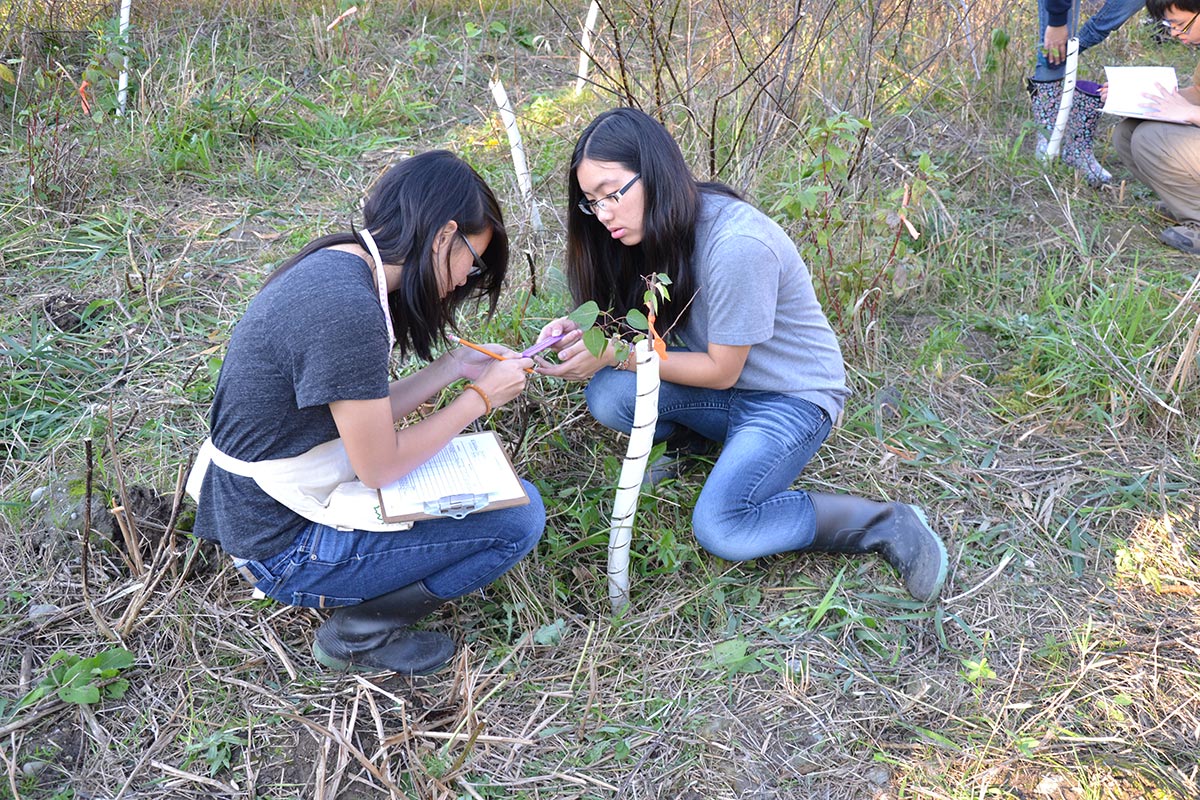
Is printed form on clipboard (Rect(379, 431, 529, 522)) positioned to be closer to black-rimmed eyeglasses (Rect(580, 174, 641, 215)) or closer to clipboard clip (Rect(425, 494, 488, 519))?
clipboard clip (Rect(425, 494, 488, 519))

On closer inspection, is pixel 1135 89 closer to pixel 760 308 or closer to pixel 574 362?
pixel 760 308

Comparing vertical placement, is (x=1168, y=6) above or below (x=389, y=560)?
above

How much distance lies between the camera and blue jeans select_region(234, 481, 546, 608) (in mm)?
2123

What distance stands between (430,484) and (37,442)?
5.19 feet

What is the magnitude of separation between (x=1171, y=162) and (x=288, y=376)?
3797 millimetres

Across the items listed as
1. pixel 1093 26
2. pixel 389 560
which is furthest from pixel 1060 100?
pixel 389 560

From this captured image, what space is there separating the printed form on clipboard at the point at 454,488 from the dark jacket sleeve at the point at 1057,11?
366 centimetres

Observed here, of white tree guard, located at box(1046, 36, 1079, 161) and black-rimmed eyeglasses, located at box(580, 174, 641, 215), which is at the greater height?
black-rimmed eyeglasses, located at box(580, 174, 641, 215)

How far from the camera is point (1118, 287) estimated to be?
3.54 meters

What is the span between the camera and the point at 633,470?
7.21 ft

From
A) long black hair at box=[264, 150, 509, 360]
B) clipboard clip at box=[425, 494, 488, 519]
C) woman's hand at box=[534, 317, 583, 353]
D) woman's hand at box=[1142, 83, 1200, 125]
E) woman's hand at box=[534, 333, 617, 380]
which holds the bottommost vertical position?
clipboard clip at box=[425, 494, 488, 519]

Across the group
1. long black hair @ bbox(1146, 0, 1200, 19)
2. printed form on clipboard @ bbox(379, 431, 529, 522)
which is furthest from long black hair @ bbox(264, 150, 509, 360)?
long black hair @ bbox(1146, 0, 1200, 19)

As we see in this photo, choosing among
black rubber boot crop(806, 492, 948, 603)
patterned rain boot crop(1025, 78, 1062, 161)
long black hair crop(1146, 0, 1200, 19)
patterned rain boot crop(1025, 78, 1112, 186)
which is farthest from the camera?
patterned rain boot crop(1025, 78, 1062, 161)

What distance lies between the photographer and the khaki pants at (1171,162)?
13.1ft
